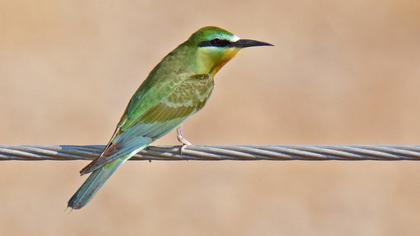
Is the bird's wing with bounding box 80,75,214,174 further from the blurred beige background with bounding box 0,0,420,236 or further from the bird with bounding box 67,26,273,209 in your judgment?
the blurred beige background with bounding box 0,0,420,236

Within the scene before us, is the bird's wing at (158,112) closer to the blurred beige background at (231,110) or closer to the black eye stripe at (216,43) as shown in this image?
the black eye stripe at (216,43)

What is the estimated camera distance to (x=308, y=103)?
44.9ft

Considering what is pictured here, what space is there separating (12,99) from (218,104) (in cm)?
232

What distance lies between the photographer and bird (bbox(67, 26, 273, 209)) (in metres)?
6.23

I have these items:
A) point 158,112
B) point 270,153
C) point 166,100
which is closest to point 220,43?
point 166,100

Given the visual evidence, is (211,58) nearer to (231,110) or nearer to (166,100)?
(166,100)

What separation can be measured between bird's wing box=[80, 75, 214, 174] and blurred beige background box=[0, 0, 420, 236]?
4.45m

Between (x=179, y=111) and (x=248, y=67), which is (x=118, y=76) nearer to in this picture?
(x=248, y=67)

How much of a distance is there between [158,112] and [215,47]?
68cm

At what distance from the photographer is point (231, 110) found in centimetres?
1334

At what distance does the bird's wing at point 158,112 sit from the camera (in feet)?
21.1

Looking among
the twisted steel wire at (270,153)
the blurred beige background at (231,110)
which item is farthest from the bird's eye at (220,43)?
the blurred beige background at (231,110)
